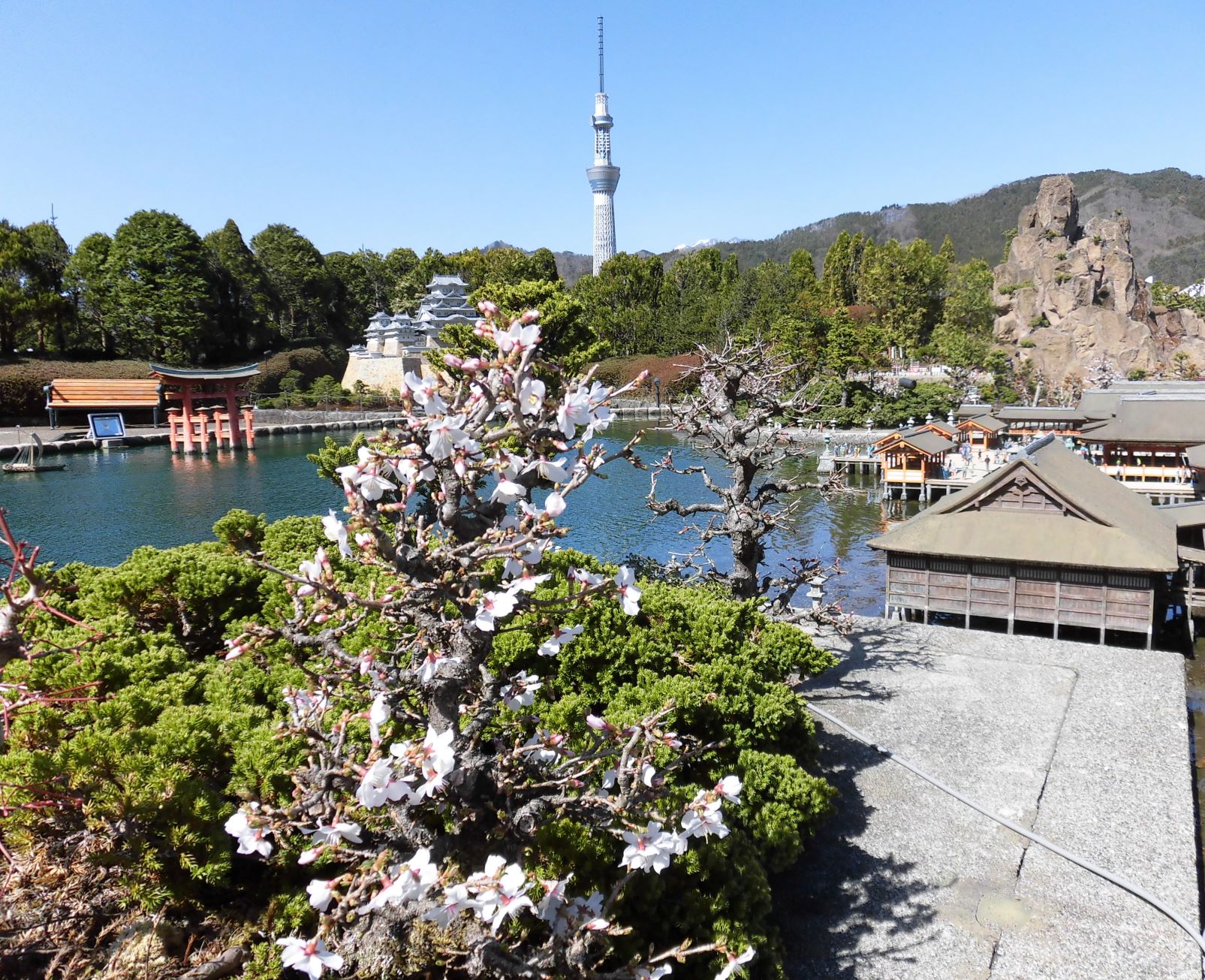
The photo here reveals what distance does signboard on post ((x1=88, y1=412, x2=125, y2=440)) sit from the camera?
43.1 metres

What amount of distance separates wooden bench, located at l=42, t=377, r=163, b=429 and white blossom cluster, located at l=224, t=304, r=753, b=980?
1948 inches

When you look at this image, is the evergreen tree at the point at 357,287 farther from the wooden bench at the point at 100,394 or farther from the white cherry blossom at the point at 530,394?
the white cherry blossom at the point at 530,394

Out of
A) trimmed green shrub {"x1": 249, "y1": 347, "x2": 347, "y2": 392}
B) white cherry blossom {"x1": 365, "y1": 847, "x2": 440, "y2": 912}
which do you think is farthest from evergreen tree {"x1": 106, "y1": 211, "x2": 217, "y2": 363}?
white cherry blossom {"x1": 365, "y1": 847, "x2": 440, "y2": 912}

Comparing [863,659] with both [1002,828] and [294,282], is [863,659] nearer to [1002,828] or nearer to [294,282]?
[1002,828]

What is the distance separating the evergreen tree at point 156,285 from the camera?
51.0 m

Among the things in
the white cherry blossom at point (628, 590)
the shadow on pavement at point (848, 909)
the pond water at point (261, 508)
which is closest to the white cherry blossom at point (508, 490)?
the white cherry blossom at point (628, 590)

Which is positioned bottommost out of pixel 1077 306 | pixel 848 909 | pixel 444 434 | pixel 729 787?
pixel 848 909

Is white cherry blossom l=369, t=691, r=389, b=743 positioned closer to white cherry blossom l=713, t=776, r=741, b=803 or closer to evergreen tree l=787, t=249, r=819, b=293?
white cherry blossom l=713, t=776, r=741, b=803

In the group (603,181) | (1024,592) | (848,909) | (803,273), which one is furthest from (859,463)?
(603,181)

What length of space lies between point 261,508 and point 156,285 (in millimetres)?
33934

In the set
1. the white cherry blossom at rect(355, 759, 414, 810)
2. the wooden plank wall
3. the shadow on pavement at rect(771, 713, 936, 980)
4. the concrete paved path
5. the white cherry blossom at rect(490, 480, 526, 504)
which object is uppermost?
the white cherry blossom at rect(490, 480, 526, 504)

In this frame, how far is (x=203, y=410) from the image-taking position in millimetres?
42969

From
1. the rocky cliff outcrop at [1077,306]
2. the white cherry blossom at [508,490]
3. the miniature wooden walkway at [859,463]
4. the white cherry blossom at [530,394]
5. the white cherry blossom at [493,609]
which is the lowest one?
the miniature wooden walkway at [859,463]

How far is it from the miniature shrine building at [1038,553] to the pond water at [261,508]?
119 inches
